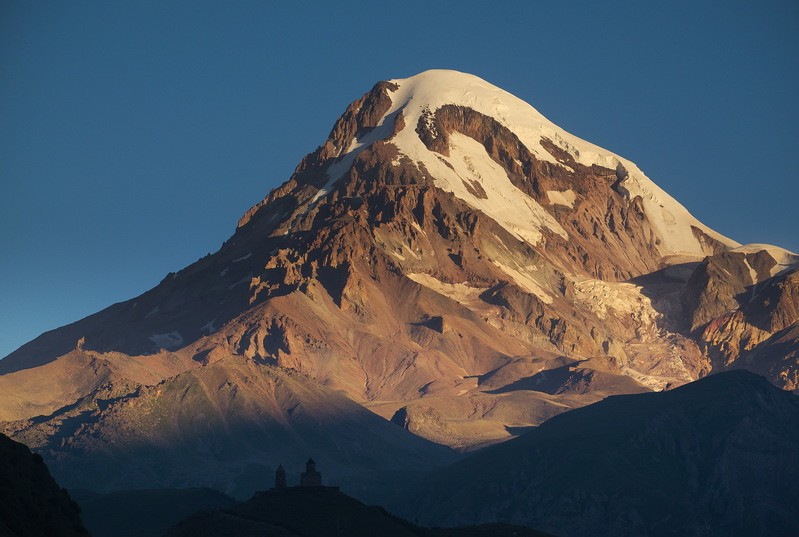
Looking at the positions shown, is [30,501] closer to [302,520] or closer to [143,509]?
[302,520]

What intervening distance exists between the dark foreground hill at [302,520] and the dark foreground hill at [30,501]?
38.4 metres

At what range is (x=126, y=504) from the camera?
606 feet

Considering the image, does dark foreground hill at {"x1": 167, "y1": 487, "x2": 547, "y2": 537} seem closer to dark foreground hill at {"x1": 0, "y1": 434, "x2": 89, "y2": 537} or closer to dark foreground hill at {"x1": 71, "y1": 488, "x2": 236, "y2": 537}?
dark foreground hill at {"x1": 71, "y1": 488, "x2": 236, "y2": 537}

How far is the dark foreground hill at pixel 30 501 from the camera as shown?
8425 cm

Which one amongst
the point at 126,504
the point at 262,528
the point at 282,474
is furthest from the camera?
the point at 126,504

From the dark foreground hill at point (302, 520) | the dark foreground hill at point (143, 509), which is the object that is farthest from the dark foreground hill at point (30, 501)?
the dark foreground hill at point (143, 509)

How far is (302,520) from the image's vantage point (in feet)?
447

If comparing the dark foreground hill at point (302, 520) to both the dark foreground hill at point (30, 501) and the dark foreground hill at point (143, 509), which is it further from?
the dark foreground hill at point (30, 501)

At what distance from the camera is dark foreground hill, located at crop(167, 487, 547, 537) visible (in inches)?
5059

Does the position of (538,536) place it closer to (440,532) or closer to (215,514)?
(440,532)

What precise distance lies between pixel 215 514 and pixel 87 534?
45151 millimetres

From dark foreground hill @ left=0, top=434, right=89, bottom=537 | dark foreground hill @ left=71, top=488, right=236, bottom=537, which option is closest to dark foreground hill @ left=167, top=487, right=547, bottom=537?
dark foreground hill @ left=71, top=488, right=236, bottom=537

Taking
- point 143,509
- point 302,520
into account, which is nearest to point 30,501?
point 302,520

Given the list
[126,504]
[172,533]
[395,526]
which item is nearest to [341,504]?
[395,526]
